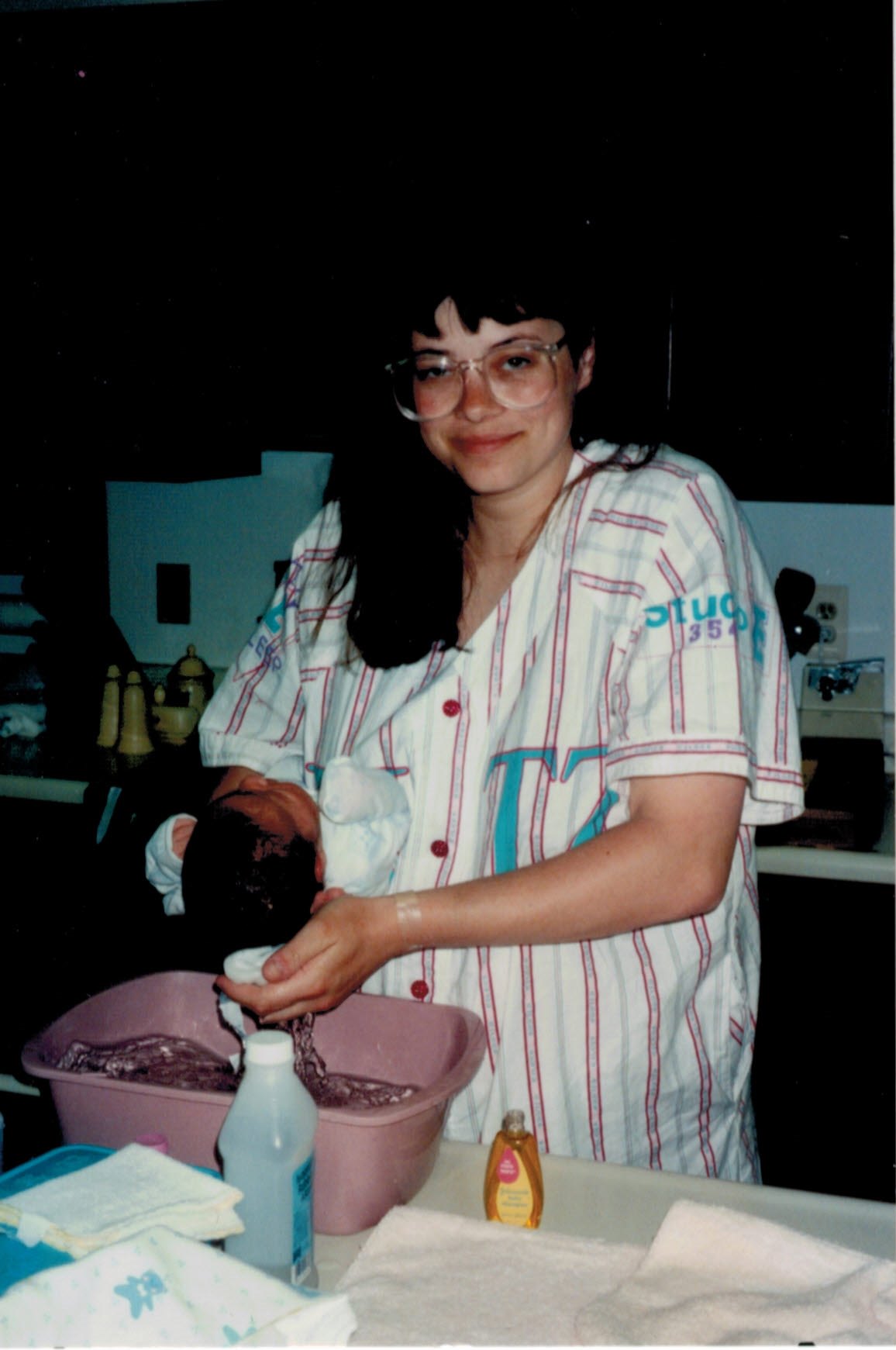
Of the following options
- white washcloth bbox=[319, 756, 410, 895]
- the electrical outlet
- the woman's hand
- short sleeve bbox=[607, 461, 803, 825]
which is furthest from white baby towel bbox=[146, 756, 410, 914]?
the electrical outlet

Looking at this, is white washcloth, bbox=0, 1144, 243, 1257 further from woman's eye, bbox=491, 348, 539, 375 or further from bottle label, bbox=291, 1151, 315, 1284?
woman's eye, bbox=491, 348, 539, 375

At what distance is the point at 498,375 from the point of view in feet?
4.46

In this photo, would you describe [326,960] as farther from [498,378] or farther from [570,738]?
[498,378]

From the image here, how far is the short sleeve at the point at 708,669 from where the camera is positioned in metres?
1.23

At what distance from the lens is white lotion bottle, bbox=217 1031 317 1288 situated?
0.92 meters

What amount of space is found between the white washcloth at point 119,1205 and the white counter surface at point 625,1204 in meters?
0.14

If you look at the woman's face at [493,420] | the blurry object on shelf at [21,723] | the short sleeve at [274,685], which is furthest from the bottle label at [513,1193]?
the blurry object on shelf at [21,723]

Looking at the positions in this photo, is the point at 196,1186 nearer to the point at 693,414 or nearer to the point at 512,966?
the point at 512,966

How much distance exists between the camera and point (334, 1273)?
1000 millimetres

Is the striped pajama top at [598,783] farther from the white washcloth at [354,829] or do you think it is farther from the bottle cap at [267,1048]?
the bottle cap at [267,1048]

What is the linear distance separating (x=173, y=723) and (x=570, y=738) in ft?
5.74

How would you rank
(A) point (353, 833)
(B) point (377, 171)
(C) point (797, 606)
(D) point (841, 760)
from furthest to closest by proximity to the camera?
(C) point (797, 606) → (D) point (841, 760) → (B) point (377, 171) → (A) point (353, 833)

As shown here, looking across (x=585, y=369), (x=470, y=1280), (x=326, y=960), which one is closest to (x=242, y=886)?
(x=326, y=960)

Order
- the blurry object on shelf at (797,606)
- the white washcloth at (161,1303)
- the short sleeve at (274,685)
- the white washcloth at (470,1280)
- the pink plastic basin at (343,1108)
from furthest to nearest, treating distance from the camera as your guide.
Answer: the blurry object on shelf at (797,606)
the short sleeve at (274,685)
the pink plastic basin at (343,1108)
the white washcloth at (470,1280)
the white washcloth at (161,1303)
